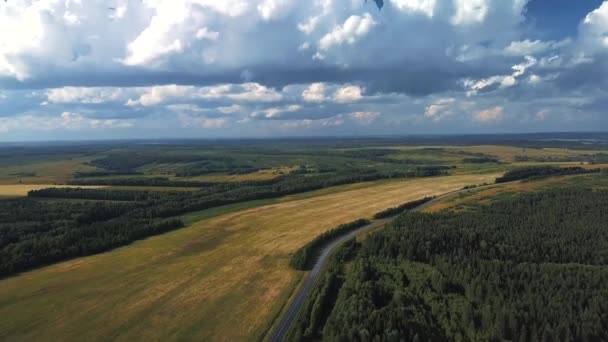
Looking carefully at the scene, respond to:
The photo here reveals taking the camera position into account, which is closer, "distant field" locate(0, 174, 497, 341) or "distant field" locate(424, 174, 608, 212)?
"distant field" locate(0, 174, 497, 341)

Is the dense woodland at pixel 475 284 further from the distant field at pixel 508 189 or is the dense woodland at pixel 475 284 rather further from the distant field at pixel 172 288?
the distant field at pixel 508 189

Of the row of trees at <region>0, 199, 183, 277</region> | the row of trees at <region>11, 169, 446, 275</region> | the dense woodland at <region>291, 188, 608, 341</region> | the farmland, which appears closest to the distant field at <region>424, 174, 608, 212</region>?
the farmland

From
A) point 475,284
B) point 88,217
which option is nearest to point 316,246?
point 475,284

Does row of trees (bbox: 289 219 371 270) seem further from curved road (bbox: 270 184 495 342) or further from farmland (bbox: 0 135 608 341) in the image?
farmland (bbox: 0 135 608 341)

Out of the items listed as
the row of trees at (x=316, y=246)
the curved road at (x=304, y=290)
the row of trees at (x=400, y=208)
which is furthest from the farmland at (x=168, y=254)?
the row of trees at (x=400, y=208)

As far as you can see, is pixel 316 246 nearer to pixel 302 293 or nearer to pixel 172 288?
pixel 302 293

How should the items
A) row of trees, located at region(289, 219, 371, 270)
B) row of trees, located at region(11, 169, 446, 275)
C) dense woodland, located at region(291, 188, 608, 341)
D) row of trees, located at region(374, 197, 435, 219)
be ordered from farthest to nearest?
row of trees, located at region(374, 197, 435, 219) < row of trees, located at region(11, 169, 446, 275) < row of trees, located at region(289, 219, 371, 270) < dense woodland, located at region(291, 188, 608, 341)
